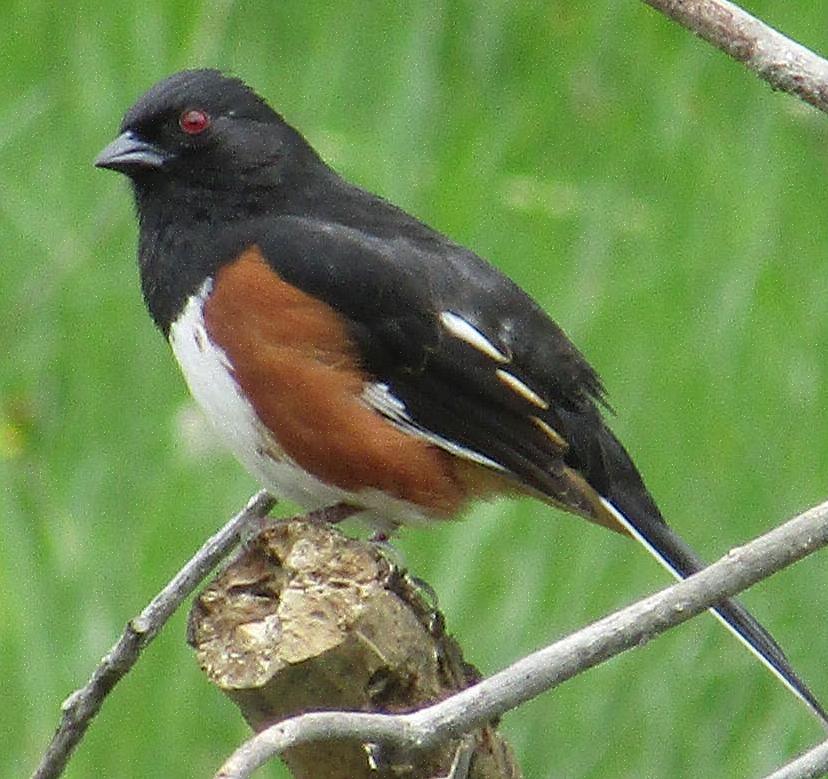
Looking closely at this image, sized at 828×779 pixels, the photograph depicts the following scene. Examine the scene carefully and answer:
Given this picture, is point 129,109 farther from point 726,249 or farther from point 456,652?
point 456,652

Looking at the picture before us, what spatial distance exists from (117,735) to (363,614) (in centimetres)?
165

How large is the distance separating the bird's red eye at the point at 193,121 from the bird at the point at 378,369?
0.9 inches

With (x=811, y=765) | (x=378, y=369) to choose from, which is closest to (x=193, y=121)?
(x=378, y=369)

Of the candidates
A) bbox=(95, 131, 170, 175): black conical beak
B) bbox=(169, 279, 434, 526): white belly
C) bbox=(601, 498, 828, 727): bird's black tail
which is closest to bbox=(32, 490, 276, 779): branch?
bbox=(169, 279, 434, 526): white belly

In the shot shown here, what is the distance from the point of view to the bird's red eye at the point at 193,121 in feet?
13.7

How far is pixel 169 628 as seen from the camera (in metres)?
4.22

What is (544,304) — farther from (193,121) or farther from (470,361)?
(193,121)

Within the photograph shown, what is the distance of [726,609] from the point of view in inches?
147

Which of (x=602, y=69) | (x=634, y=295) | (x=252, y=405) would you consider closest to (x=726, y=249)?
(x=634, y=295)

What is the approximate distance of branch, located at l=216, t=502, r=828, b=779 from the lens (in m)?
2.26

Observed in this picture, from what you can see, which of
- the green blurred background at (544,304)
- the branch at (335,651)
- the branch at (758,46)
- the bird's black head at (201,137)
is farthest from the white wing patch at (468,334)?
the branch at (758,46)

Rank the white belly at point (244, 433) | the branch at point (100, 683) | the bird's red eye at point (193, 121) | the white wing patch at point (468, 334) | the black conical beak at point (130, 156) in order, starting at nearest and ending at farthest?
the branch at point (100, 683)
the white belly at point (244, 433)
the white wing patch at point (468, 334)
the black conical beak at point (130, 156)
the bird's red eye at point (193, 121)

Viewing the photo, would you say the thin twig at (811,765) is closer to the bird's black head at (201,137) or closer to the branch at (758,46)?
the branch at (758,46)

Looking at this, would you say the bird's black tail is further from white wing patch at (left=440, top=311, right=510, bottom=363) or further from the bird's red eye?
the bird's red eye
